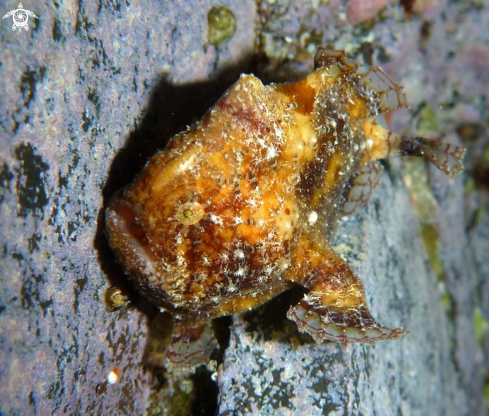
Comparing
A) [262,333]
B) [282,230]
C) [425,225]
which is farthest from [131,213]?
[425,225]

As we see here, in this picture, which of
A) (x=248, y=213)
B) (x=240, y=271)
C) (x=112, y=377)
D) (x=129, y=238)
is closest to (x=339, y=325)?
(x=240, y=271)

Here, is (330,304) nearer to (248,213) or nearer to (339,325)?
(339,325)

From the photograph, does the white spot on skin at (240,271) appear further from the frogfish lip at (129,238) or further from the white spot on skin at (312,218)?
the white spot on skin at (312,218)

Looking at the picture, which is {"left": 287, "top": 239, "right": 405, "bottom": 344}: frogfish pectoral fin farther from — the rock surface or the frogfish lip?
the frogfish lip

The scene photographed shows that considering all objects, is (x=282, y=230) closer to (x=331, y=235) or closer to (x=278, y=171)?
(x=278, y=171)

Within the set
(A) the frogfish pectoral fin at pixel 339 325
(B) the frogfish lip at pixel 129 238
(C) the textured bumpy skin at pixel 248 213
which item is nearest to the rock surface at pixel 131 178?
(B) the frogfish lip at pixel 129 238

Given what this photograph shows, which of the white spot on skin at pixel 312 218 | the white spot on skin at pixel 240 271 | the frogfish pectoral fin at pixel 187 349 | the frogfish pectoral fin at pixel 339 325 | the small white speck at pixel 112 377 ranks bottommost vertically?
the small white speck at pixel 112 377

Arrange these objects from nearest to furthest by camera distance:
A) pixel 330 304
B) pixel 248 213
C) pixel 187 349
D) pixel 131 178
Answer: pixel 248 213, pixel 330 304, pixel 131 178, pixel 187 349

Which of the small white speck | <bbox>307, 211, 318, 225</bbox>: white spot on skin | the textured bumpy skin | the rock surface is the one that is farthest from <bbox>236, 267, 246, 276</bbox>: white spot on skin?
the small white speck
